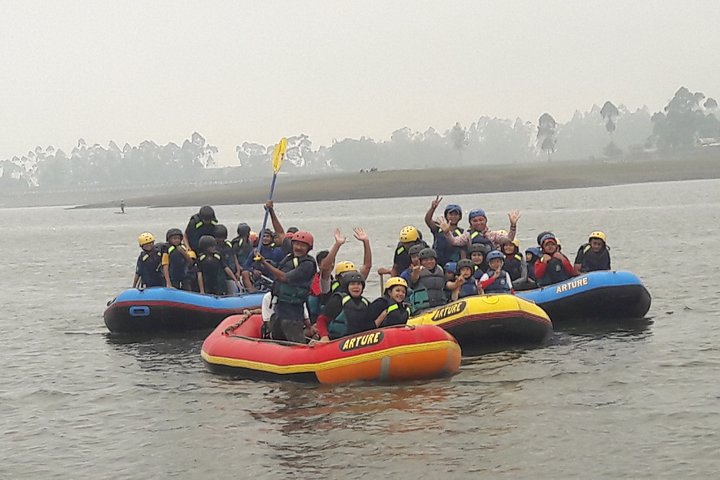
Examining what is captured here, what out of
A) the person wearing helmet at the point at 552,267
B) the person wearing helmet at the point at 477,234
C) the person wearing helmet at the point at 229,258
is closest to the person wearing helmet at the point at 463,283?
the person wearing helmet at the point at 477,234

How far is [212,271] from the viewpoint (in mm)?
16328

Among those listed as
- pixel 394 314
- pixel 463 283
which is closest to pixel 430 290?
pixel 463 283

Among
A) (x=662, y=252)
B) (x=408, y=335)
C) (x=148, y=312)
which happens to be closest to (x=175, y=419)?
(x=408, y=335)

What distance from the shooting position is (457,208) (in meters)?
15.0

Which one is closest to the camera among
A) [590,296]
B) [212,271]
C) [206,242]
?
[590,296]

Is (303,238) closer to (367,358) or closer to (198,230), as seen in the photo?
(367,358)

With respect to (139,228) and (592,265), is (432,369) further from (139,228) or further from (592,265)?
Answer: (139,228)

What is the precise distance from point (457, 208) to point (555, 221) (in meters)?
27.4

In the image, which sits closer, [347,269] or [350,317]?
[350,317]

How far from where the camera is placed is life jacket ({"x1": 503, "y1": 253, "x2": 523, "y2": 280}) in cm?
1534

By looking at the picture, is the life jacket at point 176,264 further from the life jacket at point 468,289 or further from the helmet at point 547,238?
the helmet at point 547,238

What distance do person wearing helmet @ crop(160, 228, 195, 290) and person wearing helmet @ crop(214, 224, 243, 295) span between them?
547mm

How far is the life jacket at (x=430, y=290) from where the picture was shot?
1373 cm

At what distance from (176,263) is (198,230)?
0.65 m
